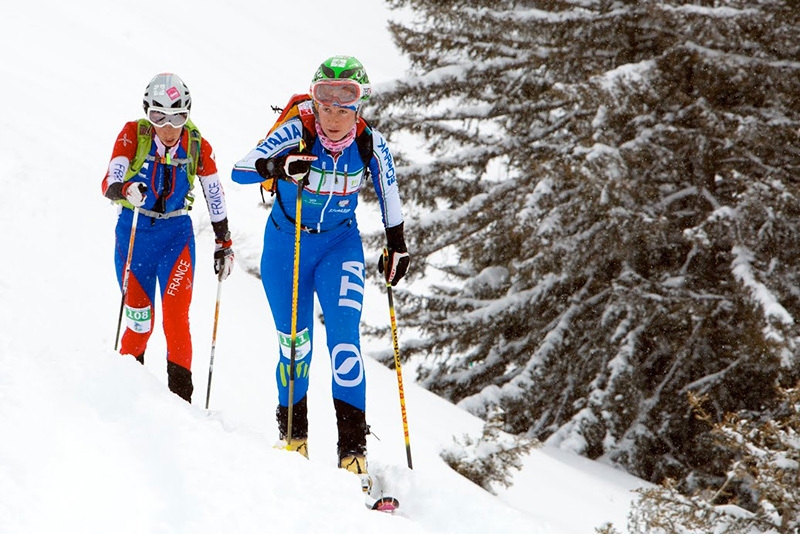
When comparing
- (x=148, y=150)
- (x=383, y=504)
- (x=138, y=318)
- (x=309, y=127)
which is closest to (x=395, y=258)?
(x=309, y=127)

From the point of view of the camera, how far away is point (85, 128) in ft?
68.4

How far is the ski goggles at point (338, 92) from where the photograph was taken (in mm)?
5016

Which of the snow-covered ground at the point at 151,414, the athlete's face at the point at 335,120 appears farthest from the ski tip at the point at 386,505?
the athlete's face at the point at 335,120

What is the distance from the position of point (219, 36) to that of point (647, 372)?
33806 mm

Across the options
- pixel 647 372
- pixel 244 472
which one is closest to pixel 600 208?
pixel 647 372

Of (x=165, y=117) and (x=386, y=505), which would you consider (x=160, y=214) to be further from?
(x=386, y=505)

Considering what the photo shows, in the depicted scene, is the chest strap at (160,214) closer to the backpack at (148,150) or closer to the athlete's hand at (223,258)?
the backpack at (148,150)

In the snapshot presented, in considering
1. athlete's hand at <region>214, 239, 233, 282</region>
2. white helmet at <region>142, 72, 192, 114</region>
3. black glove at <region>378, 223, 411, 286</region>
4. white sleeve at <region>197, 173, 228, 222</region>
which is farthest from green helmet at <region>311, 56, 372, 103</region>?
athlete's hand at <region>214, 239, 233, 282</region>

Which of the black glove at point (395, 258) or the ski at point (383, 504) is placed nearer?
the ski at point (383, 504)

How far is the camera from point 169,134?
19.5 ft

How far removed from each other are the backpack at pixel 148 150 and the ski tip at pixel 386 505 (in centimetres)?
292

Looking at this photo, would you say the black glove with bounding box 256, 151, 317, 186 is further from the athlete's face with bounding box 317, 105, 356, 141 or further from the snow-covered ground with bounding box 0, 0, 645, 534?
the snow-covered ground with bounding box 0, 0, 645, 534

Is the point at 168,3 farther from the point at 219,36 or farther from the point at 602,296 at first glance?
the point at 602,296

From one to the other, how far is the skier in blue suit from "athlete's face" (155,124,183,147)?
3.11ft
